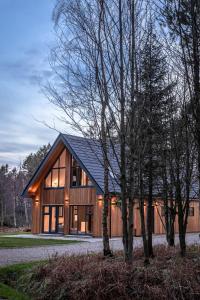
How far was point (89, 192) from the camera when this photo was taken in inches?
1115

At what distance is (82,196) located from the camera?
28688mm

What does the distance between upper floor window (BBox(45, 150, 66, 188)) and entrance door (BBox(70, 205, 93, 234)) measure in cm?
226

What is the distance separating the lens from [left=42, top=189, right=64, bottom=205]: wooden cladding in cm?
3052

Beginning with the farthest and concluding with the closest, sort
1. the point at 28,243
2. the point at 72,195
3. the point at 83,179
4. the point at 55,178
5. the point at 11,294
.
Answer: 1. the point at 55,178
2. the point at 72,195
3. the point at 83,179
4. the point at 28,243
5. the point at 11,294

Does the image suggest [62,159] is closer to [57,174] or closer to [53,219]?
[57,174]

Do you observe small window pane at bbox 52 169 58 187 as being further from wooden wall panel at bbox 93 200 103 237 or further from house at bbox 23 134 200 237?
wooden wall panel at bbox 93 200 103 237

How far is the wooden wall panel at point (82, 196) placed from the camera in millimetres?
28025

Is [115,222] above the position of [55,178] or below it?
below

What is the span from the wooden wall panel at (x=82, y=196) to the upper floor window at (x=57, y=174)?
58.1 inches

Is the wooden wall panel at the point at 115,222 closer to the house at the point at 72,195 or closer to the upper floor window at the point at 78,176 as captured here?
the house at the point at 72,195

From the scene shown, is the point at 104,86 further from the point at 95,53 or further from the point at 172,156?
the point at 172,156

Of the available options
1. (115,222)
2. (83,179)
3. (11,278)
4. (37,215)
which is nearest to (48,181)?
(37,215)

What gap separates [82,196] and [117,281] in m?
21.0

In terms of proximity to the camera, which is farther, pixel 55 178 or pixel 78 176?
pixel 55 178
